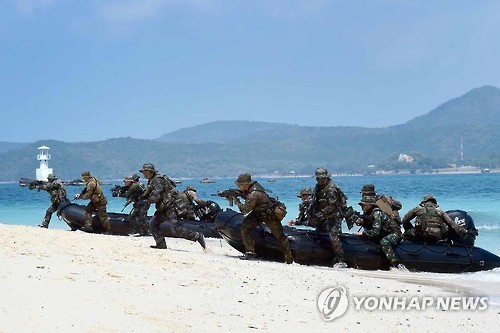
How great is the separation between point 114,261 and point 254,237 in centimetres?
347

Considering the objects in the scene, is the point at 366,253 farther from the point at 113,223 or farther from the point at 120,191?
the point at 113,223

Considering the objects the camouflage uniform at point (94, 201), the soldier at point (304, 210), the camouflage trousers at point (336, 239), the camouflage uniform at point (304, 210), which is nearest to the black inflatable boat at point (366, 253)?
the camouflage trousers at point (336, 239)

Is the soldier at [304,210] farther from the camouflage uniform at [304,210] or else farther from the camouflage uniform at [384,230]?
the camouflage uniform at [384,230]

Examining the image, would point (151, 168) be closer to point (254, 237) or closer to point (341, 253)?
point (254, 237)

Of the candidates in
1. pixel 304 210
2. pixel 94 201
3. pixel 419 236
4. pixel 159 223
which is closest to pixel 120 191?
pixel 94 201

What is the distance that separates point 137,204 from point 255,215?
544cm

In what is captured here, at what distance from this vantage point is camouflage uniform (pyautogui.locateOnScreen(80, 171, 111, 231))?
16203mm

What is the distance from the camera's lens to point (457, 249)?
41.5 ft

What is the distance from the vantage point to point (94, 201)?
16500mm

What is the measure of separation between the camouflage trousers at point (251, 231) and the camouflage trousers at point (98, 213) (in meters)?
5.54

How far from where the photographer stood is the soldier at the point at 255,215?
11734mm

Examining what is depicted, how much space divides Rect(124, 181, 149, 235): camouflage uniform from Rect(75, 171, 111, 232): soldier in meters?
0.63

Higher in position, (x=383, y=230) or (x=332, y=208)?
(x=332, y=208)

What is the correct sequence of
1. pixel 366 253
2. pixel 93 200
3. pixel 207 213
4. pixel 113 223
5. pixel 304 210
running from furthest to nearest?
1. pixel 207 213
2. pixel 113 223
3. pixel 93 200
4. pixel 304 210
5. pixel 366 253
